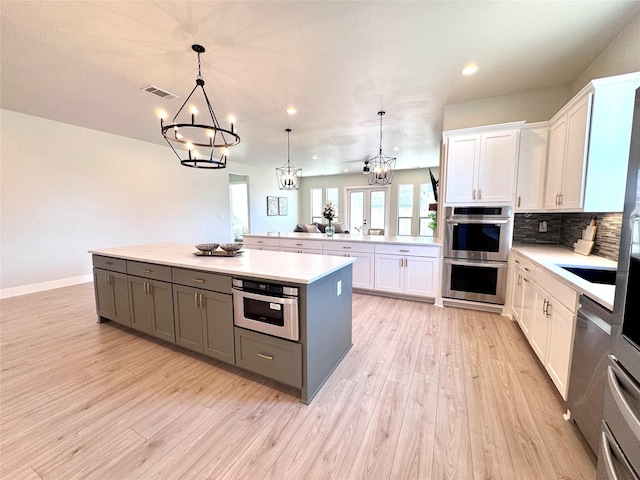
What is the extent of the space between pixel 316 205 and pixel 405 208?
140 inches

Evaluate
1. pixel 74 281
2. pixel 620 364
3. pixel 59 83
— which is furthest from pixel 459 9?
pixel 74 281

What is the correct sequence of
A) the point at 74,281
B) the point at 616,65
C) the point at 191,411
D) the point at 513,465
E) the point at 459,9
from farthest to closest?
1. the point at 74,281
2. the point at 616,65
3. the point at 459,9
4. the point at 191,411
5. the point at 513,465

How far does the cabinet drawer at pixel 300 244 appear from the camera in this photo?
4328 millimetres

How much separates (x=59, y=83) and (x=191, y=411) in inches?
152

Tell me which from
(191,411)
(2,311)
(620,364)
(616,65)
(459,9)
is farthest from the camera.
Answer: (2,311)

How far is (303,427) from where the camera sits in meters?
1.61

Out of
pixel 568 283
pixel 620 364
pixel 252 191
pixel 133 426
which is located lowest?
pixel 133 426

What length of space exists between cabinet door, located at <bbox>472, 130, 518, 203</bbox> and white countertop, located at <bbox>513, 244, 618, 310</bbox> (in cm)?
67

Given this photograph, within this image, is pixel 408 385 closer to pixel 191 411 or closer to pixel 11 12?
pixel 191 411

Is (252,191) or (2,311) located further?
(252,191)

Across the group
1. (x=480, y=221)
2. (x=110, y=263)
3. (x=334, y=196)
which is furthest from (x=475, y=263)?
(x=334, y=196)

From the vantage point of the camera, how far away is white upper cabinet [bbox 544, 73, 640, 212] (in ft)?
6.63

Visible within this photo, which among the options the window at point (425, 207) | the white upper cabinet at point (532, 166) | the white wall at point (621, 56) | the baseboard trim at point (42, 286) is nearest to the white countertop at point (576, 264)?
the white upper cabinet at point (532, 166)

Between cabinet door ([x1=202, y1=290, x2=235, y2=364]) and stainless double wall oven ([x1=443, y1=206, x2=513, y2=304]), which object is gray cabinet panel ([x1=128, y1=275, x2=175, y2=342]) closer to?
cabinet door ([x1=202, y1=290, x2=235, y2=364])
